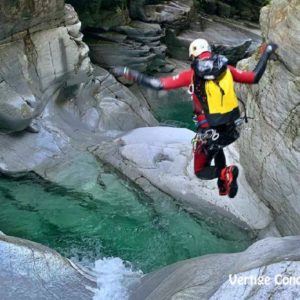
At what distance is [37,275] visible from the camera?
7051 millimetres

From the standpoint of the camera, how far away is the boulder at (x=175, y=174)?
9.76m

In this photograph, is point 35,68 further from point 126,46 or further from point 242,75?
point 242,75

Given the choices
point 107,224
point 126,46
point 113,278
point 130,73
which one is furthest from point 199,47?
point 126,46

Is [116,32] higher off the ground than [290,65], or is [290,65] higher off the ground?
[290,65]

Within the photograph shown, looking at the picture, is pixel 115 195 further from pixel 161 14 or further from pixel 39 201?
pixel 161 14

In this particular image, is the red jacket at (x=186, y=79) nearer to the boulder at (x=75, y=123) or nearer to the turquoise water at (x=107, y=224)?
the turquoise water at (x=107, y=224)

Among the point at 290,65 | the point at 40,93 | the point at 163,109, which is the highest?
the point at 290,65

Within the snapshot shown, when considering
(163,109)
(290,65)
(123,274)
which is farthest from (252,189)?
(163,109)

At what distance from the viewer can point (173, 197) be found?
33.7 ft

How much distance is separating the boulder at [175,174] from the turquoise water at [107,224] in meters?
0.24

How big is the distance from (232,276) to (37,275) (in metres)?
3.06

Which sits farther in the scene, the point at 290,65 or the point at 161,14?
the point at 161,14

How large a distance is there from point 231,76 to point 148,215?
4495 mm

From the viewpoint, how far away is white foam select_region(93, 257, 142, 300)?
705 cm
